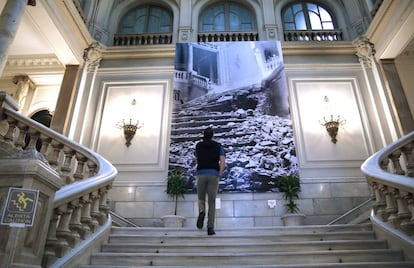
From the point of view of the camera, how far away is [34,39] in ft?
24.6

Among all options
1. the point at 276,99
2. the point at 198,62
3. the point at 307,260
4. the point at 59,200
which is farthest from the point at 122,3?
the point at 307,260

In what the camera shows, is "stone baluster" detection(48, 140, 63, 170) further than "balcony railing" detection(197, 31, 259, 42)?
No

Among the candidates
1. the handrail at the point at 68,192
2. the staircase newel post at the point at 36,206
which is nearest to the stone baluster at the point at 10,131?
the handrail at the point at 68,192

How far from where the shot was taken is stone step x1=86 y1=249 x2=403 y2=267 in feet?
9.48

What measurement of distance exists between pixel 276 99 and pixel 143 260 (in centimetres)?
507

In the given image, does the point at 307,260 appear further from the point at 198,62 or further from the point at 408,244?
the point at 198,62

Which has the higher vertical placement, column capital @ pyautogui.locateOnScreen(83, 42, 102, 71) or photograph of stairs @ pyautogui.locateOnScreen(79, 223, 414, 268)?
column capital @ pyautogui.locateOnScreen(83, 42, 102, 71)

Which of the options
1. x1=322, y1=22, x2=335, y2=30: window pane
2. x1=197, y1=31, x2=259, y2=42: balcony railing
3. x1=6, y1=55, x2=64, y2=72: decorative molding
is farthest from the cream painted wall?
x1=6, y1=55, x2=64, y2=72: decorative molding

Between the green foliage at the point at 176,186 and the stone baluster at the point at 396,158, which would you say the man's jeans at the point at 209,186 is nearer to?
the stone baluster at the point at 396,158

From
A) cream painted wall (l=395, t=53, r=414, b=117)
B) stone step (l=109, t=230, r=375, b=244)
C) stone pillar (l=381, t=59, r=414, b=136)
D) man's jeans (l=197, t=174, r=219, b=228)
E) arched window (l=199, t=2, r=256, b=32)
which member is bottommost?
stone step (l=109, t=230, r=375, b=244)

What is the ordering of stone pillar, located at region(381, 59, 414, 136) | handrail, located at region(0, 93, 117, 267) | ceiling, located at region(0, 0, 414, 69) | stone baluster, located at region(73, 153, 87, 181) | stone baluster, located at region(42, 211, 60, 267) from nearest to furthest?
1. stone baluster, located at region(42, 211, 60, 267)
2. handrail, located at region(0, 93, 117, 267)
3. stone baluster, located at region(73, 153, 87, 181)
4. ceiling, located at region(0, 0, 414, 69)
5. stone pillar, located at region(381, 59, 414, 136)

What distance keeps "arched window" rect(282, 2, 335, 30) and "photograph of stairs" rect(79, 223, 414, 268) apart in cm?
620

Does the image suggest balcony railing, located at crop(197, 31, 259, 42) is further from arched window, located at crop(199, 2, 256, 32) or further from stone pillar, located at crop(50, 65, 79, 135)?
stone pillar, located at crop(50, 65, 79, 135)

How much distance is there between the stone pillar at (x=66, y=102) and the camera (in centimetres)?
694
